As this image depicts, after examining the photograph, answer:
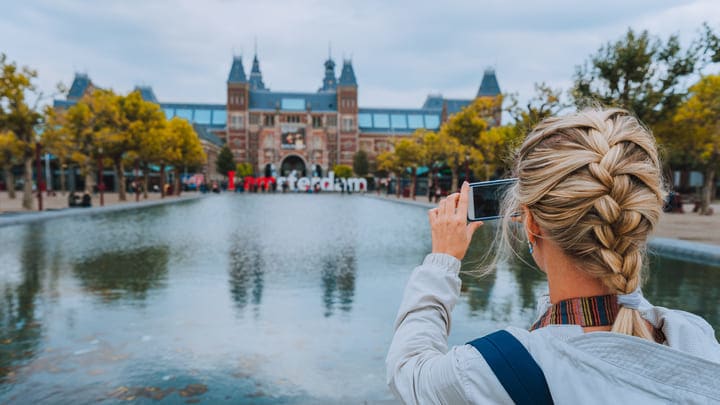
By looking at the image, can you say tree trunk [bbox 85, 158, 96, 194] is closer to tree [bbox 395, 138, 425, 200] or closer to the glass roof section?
tree [bbox 395, 138, 425, 200]

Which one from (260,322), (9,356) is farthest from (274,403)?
(9,356)

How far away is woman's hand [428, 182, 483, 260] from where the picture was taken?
118cm

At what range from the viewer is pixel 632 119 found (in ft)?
3.44

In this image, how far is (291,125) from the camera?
287ft

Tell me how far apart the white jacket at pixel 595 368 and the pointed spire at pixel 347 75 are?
88984 millimetres

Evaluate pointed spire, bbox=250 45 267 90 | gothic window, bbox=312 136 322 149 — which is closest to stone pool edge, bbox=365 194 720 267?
gothic window, bbox=312 136 322 149

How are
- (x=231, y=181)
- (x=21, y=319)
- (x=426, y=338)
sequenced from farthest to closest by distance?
(x=231, y=181), (x=21, y=319), (x=426, y=338)

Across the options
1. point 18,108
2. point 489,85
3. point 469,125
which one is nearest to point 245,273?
point 18,108

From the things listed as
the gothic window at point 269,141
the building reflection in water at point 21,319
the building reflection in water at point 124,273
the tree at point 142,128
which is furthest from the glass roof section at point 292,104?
the building reflection in water at point 21,319

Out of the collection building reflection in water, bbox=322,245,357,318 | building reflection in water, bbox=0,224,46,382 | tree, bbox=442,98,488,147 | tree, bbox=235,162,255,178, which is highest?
tree, bbox=442,98,488,147

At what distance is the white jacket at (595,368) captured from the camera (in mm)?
815

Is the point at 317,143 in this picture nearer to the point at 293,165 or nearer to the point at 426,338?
the point at 293,165

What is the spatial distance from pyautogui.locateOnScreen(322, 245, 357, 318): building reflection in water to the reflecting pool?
0.03m

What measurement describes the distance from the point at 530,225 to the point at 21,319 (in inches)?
211
